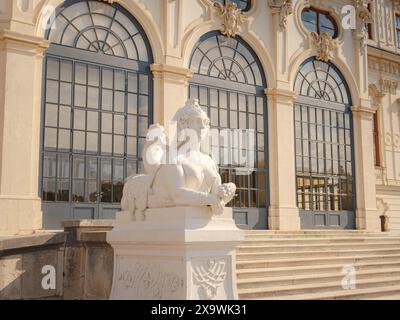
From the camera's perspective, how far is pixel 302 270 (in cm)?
1031

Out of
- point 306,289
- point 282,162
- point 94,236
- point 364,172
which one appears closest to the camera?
point 94,236

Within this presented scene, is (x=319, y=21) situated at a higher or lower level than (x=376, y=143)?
higher

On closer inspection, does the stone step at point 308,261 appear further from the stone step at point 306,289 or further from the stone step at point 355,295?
the stone step at point 355,295

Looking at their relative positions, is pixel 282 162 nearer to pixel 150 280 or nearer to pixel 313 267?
pixel 313 267

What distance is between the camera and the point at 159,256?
228 inches

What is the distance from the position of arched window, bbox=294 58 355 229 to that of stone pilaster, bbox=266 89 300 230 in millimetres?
548

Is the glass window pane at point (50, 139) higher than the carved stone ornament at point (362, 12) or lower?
lower

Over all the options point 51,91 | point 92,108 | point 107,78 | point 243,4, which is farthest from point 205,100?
point 51,91

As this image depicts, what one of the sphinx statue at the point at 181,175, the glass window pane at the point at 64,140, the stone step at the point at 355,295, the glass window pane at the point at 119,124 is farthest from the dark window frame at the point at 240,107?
the sphinx statue at the point at 181,175

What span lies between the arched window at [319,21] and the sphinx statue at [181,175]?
13274mm

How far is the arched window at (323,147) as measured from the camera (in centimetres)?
1733

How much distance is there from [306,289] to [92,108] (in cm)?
691

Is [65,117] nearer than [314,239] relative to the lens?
Yes
